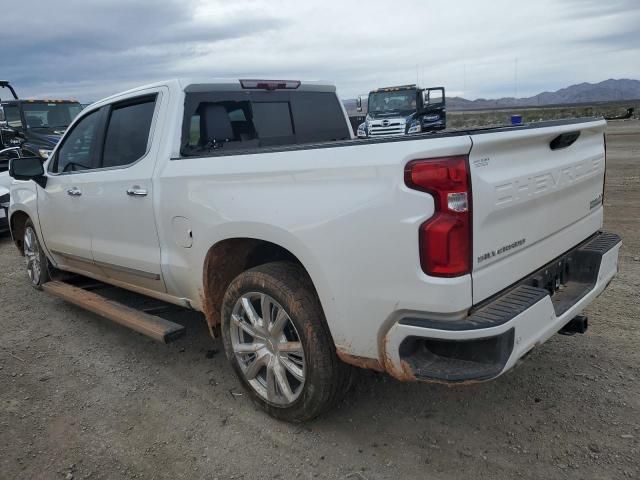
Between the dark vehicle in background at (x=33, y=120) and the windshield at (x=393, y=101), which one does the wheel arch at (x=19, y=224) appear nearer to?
the dark vehicle in background at (x=33, y=120)

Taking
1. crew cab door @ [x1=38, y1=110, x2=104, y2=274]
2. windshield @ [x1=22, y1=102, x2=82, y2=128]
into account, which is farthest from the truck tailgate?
windshield @ [x1=22, y1=102, x2=82, y2=128]

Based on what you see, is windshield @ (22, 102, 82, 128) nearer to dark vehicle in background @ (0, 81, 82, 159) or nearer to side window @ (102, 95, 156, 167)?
dark vehicle in background @ (0, 81, 82, 159)

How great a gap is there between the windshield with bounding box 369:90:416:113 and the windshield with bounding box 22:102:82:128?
40.5 ft

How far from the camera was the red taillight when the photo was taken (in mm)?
2205

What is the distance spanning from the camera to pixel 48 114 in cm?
1407

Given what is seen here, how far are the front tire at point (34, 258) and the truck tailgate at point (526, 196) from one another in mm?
4582

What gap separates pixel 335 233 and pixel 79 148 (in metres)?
2.99

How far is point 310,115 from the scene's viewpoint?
4.56 meters

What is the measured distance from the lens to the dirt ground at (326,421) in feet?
8.92

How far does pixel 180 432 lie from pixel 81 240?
82.7 inches

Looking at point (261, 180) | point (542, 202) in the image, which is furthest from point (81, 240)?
point (542, 202)

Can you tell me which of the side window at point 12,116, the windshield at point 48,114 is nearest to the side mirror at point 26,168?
the windshield at point 48,114

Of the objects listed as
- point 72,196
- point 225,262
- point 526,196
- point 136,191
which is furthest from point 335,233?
point 72,196

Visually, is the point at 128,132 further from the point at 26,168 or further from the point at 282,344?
the point at 282,344
